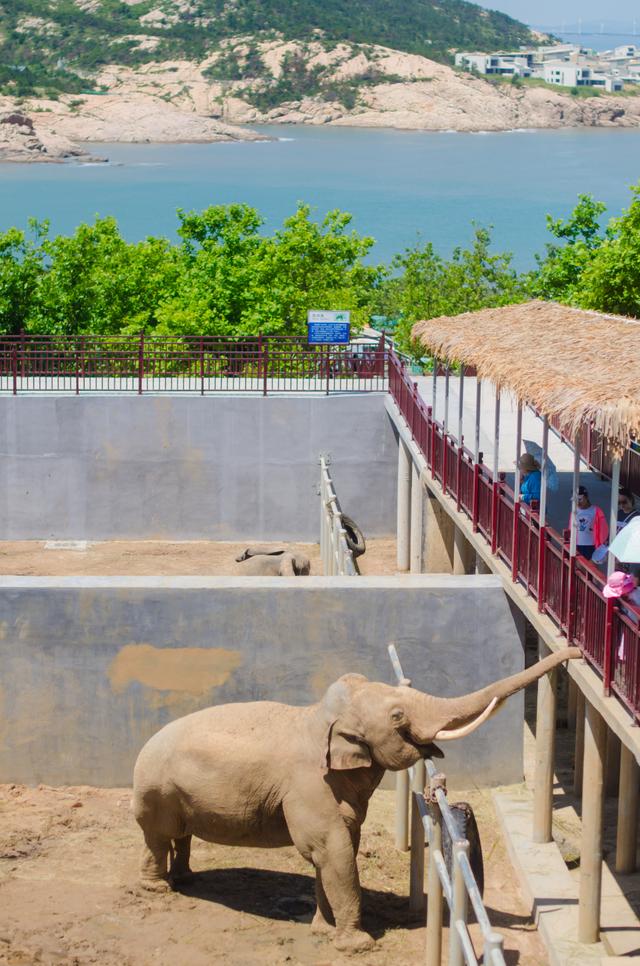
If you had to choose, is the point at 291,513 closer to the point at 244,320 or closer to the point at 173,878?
the point at 244,320

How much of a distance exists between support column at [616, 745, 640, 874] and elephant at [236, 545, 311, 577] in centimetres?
989

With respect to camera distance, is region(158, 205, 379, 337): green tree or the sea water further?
the sea water

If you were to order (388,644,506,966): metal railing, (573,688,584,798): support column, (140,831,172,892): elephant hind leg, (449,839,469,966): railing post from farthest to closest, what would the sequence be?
(573,688,584,798): support column < (140,831,172,892): elephant hind leg < (449,839,469,966): railing post < (388,644,506,966): metal railing

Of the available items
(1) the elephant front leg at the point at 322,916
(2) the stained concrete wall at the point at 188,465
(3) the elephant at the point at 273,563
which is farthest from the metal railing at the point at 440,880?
(2) the stained concrete wall at the point at 188,465

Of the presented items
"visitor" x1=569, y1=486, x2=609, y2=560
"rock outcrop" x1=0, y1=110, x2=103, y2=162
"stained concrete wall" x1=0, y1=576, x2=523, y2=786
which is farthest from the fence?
"rock outcrop" x1=0, y1=110, x2=103, y2=162

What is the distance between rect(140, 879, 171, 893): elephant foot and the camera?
13.3 meters

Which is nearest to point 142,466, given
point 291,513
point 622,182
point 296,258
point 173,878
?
point 291,513

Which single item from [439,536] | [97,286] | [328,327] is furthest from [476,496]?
[97,286]

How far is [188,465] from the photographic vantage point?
2928cm

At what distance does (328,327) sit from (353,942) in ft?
66.4

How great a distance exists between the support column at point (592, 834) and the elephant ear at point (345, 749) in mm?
2187

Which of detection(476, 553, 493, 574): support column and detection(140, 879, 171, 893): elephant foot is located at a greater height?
detection(476, 553, 493, 574): support column

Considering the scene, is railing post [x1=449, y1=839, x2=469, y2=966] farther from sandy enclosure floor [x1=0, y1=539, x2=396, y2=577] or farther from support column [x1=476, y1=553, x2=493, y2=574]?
sandy enclosure floor [x1=0, y1=539, x2=396, y2=577]

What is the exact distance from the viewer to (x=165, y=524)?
29625 mm
